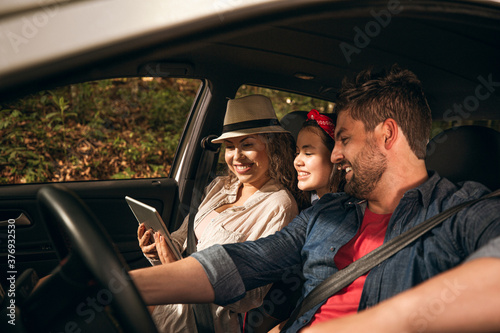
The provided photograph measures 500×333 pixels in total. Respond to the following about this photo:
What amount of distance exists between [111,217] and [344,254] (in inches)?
63.5

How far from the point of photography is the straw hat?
97.6 inches

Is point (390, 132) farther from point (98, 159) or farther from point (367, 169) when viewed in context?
point (98, 159)

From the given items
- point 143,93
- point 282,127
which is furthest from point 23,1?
point 143,93

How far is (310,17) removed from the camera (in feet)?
3.22

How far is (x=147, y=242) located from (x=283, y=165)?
0.86 meters

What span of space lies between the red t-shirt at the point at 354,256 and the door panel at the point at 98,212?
149 cm

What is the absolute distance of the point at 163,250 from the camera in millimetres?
1988

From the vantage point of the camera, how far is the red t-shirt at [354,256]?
1.48m

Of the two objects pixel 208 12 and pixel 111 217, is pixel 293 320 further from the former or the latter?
pixel 111 217

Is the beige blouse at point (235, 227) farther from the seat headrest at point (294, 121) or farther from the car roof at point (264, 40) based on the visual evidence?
the car roof at point (264, 40)

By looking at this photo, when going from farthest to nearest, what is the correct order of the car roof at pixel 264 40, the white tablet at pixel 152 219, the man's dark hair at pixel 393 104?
the white tablet at pixel 152 219
the man's dark hair at pixel 393 104
the car roof at pixel 264 40

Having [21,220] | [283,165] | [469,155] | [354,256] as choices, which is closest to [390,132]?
[469,155]

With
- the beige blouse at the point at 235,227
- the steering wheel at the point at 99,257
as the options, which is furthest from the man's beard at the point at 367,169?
the steering wheel at the point at 99,257

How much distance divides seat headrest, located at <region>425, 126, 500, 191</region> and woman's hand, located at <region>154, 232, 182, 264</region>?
1209 mm
